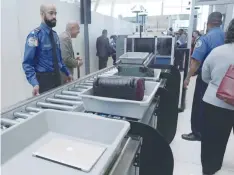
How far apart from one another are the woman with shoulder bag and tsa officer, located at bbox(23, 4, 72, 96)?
1322 millimetres

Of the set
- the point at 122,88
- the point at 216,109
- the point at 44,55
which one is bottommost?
the point at 216,109

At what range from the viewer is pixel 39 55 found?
176 centimetres

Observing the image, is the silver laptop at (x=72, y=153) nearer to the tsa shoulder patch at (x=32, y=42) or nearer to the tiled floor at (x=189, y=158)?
the tsa shoulder patch at (x=32, y=42)

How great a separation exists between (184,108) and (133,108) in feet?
8.59

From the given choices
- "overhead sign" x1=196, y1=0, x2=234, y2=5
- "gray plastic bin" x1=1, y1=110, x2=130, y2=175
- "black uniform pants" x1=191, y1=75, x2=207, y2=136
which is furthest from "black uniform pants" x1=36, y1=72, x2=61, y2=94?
"overhead sign" x1=196, y1=0, x2=234, y2=5

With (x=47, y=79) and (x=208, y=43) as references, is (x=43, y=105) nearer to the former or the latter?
(x=47, y=79)

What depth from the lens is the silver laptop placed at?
0.59m

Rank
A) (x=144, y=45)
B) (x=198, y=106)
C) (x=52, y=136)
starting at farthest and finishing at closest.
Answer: (x=144, y=45) < (x=198, y=106) < (x=52, y=136)

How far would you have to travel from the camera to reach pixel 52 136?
0.80 meters

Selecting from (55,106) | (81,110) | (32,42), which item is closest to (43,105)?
(55,106)

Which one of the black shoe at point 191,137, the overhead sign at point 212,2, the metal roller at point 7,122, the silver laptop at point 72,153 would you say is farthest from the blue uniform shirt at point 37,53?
the overhead sign at point 212,2

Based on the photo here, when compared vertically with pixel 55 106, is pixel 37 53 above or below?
above

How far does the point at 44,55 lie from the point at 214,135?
1618mm

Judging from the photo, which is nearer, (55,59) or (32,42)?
(32,42)
